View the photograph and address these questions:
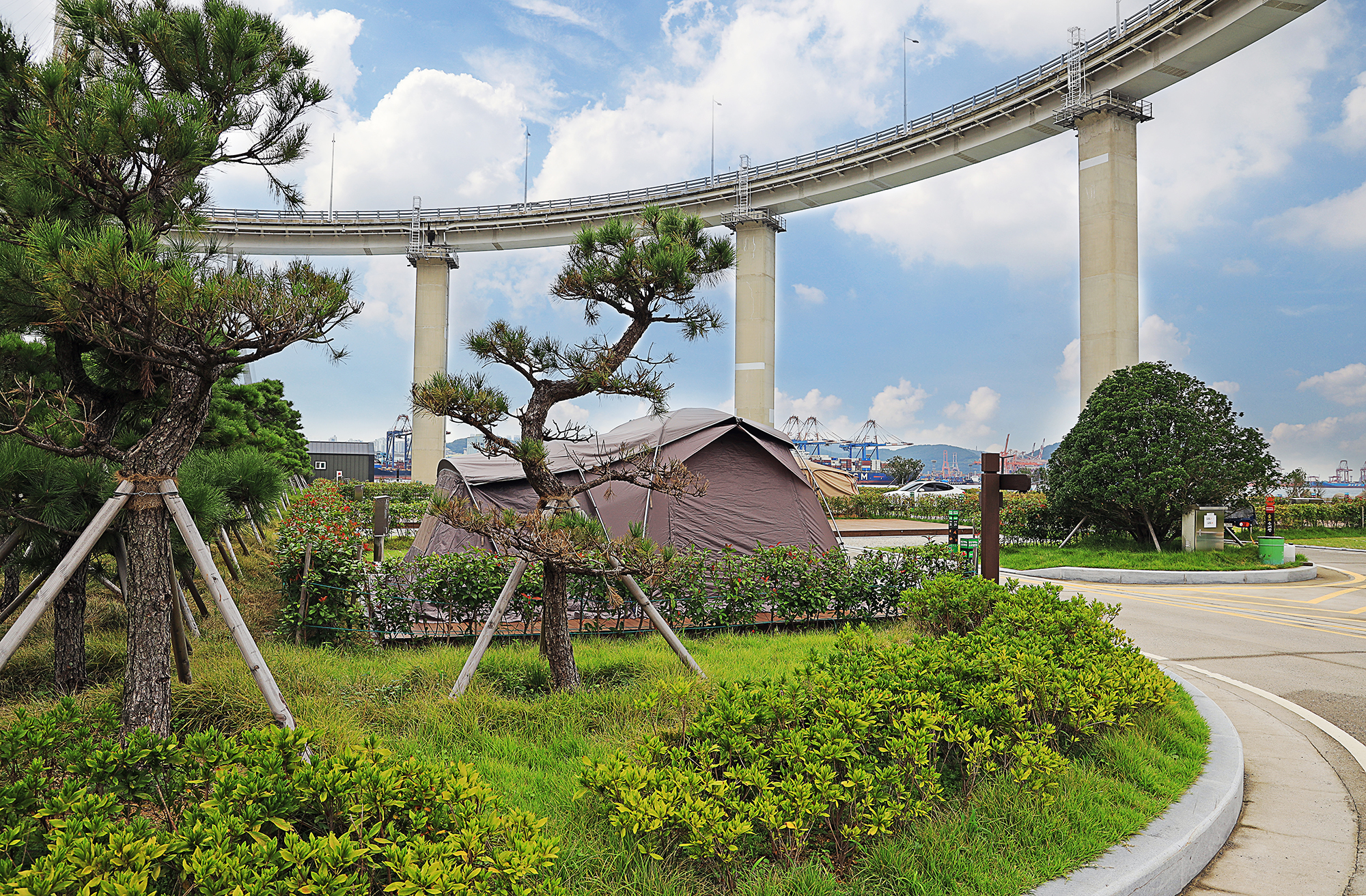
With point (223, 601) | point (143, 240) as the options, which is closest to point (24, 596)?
point (223, 601)

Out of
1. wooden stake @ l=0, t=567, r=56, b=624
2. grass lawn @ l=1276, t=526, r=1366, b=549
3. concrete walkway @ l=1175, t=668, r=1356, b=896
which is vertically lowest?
concrete walkway @ l=1175, t=668, r=1356, b=896

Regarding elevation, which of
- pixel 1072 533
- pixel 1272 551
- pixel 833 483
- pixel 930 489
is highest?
pixel 833 483

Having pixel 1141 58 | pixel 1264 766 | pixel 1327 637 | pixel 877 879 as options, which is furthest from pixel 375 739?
pixel 1141 58

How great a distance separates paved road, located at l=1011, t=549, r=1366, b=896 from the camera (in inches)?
145

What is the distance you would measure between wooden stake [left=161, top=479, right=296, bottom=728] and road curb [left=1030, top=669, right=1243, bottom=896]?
3.81m

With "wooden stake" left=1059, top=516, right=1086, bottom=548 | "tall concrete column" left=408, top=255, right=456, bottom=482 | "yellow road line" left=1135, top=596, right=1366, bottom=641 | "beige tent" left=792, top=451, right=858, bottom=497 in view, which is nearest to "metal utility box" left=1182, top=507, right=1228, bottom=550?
"wooden stake" left=1059, top=516, right=1086, bottom=548

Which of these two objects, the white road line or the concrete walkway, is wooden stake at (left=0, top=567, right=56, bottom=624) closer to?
the concrete walkway

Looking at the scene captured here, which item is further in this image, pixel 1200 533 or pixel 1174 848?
pixel 1200 533

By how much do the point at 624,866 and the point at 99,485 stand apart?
4.00 meters

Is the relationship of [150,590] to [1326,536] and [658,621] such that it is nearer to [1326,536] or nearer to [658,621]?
[658,621]

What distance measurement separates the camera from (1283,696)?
6762mm

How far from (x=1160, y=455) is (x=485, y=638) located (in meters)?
14.8

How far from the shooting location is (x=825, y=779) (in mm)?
3227

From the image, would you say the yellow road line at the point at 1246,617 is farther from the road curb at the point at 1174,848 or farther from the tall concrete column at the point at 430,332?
the tall concrete column at the point at 430,332
